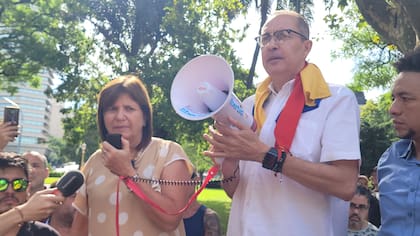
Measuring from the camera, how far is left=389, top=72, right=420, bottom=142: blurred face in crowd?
2520mm

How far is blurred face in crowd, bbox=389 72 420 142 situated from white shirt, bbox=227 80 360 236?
231 millimetres

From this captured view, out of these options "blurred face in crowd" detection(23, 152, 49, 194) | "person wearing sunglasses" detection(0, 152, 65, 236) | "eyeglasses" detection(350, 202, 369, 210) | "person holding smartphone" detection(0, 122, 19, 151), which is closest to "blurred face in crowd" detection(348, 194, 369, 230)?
"eyeglasses" detection(350, 202, 369, 210)

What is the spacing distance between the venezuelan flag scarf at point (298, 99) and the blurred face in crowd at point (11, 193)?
5.58 feet

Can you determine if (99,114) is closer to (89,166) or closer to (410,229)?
(89,166)

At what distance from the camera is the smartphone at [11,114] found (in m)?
3.53

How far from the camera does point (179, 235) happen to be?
2941mm

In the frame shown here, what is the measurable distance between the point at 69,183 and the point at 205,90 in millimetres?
952

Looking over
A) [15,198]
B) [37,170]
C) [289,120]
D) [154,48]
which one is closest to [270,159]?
[289,120]

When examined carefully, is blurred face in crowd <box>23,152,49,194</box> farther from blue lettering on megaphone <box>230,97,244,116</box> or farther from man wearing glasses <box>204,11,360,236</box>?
blue lettering on megaphone <box>230,97,244,116</box>

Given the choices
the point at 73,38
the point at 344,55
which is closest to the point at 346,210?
the point at 73,38

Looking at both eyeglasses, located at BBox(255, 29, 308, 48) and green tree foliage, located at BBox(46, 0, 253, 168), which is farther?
green tree foliage, located at BBox(46, 0, 253, 168)

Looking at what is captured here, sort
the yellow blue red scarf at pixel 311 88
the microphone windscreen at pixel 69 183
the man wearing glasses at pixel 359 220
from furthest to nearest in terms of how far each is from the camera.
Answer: the man wearing glasses at pixel 359 220
the microphone windscreen at pixel 69 183
the yellow blue red scarf at pixel 311 88

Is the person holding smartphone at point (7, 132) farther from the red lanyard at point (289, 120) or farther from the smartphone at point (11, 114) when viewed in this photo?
the red lanyard at point (289, 120)

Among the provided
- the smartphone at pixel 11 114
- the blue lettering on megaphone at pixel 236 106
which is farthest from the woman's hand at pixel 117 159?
the smartphone at pixel 11 114
